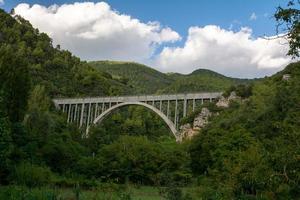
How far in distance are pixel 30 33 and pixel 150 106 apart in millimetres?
59919

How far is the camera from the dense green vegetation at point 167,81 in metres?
91.2

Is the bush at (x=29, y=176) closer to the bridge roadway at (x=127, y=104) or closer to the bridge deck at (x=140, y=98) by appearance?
the bridge roadway at (x=127, y=104)

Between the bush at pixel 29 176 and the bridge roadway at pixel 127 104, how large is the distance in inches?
938

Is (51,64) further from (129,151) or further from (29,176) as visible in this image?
(29,176)

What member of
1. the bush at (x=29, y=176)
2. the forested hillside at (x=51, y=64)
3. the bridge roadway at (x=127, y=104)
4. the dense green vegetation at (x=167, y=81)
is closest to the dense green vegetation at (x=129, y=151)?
the bush at (x=29, y=176)

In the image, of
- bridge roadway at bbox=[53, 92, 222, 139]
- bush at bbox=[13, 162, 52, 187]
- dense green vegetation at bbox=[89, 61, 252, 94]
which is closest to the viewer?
bush at bbox=[13, 162, 52, 187]

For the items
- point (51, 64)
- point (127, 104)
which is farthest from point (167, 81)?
point (127, 104)

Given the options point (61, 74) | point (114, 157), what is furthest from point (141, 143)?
point (61, 74)

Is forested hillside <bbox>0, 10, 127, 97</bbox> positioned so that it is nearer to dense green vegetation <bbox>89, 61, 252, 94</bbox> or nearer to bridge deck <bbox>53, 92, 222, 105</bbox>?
dense green vegetation <bbox>89, 61, 252, 94</bbox>

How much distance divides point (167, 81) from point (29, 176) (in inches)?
5641

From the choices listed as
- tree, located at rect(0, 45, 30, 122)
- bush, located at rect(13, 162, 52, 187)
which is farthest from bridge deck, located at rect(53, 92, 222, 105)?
bush, located at rect(13, 162, 52, 187)

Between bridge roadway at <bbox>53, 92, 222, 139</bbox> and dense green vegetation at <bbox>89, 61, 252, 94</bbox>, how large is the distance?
15.8 meters

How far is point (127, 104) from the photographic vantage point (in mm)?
64938

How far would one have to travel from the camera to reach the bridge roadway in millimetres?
56719
